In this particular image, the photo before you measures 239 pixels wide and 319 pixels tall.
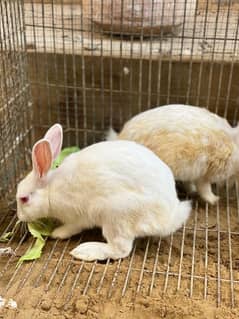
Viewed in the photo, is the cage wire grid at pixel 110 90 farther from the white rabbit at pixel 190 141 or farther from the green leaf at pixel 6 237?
the white rabbit at pixel 190 141

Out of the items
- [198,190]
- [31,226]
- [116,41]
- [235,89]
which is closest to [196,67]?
[235,89]

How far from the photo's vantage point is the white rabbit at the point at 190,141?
9.22 feet

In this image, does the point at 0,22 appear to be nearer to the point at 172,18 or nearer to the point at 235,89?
the point at 172,18

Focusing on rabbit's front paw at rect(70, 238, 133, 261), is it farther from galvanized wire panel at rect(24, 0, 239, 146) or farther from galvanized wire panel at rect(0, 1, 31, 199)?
galvanized wire panel at rect(24, 0, 239, 146)

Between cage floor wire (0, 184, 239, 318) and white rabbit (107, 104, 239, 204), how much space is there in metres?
0.34

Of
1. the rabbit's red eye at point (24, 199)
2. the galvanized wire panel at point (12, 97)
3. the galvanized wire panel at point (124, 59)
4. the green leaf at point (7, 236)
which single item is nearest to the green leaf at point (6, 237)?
the green leaf at point (7, 236)

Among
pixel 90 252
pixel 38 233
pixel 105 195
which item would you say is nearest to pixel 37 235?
pixel 38 233

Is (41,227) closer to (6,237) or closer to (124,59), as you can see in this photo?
(6,237)

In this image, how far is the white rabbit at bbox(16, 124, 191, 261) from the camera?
7.92 ft

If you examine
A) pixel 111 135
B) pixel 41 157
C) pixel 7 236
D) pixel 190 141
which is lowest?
pixel 7 236

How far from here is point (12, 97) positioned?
10.0 ft

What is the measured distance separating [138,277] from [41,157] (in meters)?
0.75

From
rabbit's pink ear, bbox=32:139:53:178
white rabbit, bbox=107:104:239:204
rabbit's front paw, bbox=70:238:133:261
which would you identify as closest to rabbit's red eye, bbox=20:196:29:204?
rabbit's pink ear, bbox=32:139:53:178

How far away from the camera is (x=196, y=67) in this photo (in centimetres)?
332
